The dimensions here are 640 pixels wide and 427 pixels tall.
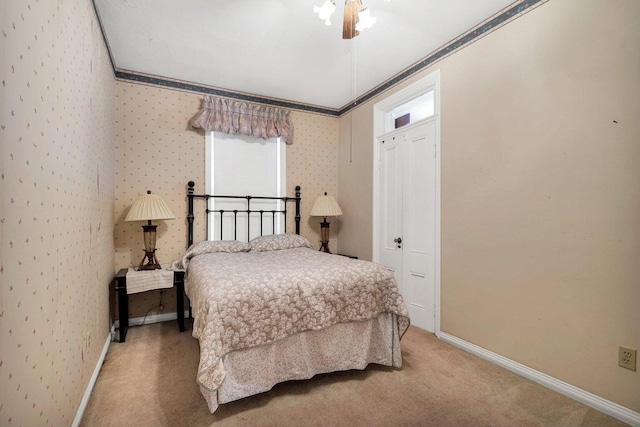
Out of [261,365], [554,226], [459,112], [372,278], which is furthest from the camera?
[459,112]

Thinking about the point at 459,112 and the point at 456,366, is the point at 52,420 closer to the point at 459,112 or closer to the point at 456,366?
the point at 456,366

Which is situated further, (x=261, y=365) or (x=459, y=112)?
(x=459, y=112)

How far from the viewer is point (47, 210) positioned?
1191mm

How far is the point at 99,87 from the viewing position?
7.50ft

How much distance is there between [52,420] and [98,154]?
5.75 ft

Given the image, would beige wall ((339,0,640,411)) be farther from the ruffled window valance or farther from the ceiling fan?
the ruffled window valance

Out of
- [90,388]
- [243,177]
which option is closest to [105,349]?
[90,388]

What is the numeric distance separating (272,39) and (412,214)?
216cm

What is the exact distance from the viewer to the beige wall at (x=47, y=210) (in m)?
0.88

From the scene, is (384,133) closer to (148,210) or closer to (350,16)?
(350,16)

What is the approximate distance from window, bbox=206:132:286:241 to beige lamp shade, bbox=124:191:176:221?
70 centimetres

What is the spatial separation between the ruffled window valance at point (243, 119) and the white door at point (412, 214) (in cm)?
133

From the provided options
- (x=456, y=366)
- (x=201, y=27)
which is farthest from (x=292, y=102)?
(x=456, y=366)

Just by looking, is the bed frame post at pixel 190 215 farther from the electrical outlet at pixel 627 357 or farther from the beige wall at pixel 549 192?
the electrical outlet at pixel 627 357
